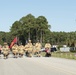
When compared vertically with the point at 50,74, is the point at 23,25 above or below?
above

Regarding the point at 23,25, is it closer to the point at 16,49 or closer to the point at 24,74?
the point at 16,49

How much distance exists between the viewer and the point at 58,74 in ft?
55.1

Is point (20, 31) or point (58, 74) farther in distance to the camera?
point (20, 31)

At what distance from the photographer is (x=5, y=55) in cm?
3869

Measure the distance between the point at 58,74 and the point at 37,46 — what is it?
1022 inches

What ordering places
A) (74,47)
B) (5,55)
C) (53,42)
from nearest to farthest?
(5,55), (74,47), (53,42)

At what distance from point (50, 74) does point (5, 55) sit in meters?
22.3

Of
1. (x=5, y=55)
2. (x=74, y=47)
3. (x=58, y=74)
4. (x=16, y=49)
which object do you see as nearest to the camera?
(x=58, y=74)

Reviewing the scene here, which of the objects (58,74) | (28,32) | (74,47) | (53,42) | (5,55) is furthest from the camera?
(53,42)

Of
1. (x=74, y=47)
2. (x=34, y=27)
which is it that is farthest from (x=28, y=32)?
(x=74, y=47)

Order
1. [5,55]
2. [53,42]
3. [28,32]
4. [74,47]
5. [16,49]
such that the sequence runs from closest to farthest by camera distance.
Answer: [5,55] → [16,49] → [74,47] → [28,32] → [53,42]

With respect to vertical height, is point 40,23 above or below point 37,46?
above

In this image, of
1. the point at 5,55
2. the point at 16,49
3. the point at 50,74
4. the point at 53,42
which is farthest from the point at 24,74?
the point at 53,42

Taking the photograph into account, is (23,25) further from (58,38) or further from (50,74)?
(50,74)
